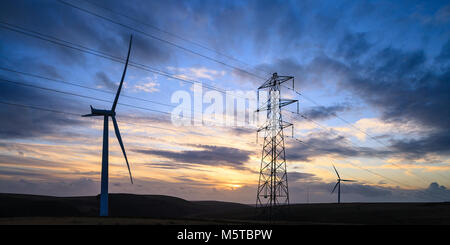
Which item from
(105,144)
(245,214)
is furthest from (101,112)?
(245,214)

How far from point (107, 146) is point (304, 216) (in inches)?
3083

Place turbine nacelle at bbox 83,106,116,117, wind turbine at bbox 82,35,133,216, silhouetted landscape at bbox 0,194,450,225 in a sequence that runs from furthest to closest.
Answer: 1. turbine nacelle at bbox 83,106,116,117
2. wind turbine at bbox 82,35,133,216
3. silhouetted landscape at bbox 0,194,450,225

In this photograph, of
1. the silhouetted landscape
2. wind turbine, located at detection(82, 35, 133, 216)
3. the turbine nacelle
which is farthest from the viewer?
the turbine nacelle

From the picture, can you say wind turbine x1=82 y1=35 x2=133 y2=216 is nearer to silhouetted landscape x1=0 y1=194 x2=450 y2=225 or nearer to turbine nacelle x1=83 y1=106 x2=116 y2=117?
turbine nacelle x1=83 y1=106 x2=116 y2=117

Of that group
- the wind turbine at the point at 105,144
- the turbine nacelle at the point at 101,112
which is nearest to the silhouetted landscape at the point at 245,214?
the wind turbine at the point at 105,144

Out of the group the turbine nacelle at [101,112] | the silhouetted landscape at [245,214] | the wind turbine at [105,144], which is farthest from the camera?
the turbine nacelle at [101,112]

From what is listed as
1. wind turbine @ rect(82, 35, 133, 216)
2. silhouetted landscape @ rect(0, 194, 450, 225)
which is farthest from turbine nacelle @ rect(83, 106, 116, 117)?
silhouetted landscape @ rect(0, 194, 450, 225)

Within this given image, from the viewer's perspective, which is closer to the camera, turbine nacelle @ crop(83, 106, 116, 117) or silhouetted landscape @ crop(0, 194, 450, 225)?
silhouetted landscape @ crop(0, 194, 450, 225)

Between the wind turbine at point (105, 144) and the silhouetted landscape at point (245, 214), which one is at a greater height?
the wind turbine at point (105, 144)

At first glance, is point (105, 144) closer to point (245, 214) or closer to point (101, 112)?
point (101, 112)

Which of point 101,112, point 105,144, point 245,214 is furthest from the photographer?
point 245,214

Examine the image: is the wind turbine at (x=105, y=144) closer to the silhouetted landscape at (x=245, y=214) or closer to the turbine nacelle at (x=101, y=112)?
the turbine nacelle at (x=101, y=112)

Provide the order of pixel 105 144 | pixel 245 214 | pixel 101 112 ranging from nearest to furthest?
pixel 105 144, pixel 101 112, pixel 245 214
